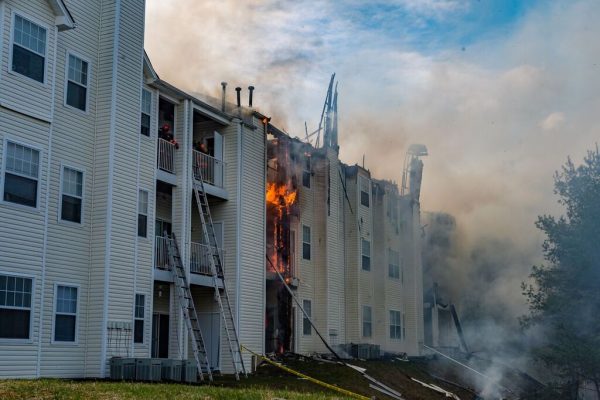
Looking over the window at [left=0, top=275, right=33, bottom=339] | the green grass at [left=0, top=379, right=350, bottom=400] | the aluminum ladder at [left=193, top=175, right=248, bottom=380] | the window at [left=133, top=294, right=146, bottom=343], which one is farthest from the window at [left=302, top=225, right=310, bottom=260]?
the green grass at [left=0, top=379, right=350, bottom=400]

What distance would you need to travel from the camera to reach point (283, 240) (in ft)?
114

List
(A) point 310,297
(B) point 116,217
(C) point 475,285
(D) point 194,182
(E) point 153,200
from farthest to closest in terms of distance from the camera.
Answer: (C) point 475,285 < (A) point 310,297 < (D) point 194,182 < (E) point 153,200 < (B) point 116,217

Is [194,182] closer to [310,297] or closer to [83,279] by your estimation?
[83,279]

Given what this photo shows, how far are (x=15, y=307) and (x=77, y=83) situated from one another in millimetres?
7001

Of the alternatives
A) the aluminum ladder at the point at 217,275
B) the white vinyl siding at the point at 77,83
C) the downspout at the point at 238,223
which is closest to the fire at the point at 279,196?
the downspout at the point at 238,223

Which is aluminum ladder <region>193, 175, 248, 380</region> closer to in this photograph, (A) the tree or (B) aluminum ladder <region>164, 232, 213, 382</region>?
(B) aluminum ladder <region>164, 232, 213, 382</region>

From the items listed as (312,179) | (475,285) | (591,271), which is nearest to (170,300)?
(312,179)

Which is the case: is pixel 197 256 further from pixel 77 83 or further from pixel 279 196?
pixel 77 83

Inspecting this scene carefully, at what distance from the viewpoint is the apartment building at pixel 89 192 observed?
66.6 ft

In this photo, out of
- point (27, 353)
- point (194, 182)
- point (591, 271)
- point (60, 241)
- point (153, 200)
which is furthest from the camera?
point (591, 271)

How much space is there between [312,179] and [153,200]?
13324 millimetres

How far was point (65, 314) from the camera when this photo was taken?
21.6m

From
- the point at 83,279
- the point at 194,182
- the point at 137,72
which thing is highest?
the point at 137,72

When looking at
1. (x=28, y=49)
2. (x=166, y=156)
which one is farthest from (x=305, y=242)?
(x=28, y=49)
